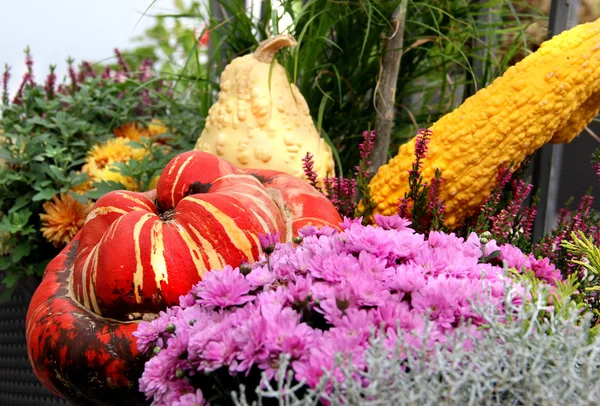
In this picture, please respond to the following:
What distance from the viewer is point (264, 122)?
5.39 feet

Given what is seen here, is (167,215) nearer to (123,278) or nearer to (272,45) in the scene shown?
(123,278)

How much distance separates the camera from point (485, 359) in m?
0.66

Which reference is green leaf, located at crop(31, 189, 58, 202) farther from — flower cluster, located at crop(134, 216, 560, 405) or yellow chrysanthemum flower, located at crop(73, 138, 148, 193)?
flower cluster, located at crop(134, 216, 560, 405)

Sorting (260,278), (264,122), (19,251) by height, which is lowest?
(19,251)

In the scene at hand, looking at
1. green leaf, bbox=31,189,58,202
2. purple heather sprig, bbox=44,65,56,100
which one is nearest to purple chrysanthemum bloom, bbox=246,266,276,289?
green leaf, bbox=31,189,58,202

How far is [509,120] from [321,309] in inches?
34.9

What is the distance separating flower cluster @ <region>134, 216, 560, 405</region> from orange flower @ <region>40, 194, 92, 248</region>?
3.02ft

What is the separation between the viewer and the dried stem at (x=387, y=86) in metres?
1.71

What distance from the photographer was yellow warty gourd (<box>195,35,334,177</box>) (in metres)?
1.62

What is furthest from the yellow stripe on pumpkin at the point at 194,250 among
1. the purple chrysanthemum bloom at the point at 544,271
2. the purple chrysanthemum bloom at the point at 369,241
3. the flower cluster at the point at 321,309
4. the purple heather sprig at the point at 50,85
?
the purple heather sprig at the point at 50,85

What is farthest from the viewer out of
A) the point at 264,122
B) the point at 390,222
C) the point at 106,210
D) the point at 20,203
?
the point at 20,203

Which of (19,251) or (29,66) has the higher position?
(29,66)

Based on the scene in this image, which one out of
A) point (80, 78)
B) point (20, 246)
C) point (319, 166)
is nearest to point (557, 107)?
point (319, 166)

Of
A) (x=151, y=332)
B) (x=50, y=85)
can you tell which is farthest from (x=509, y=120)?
(x=50, y=85)
